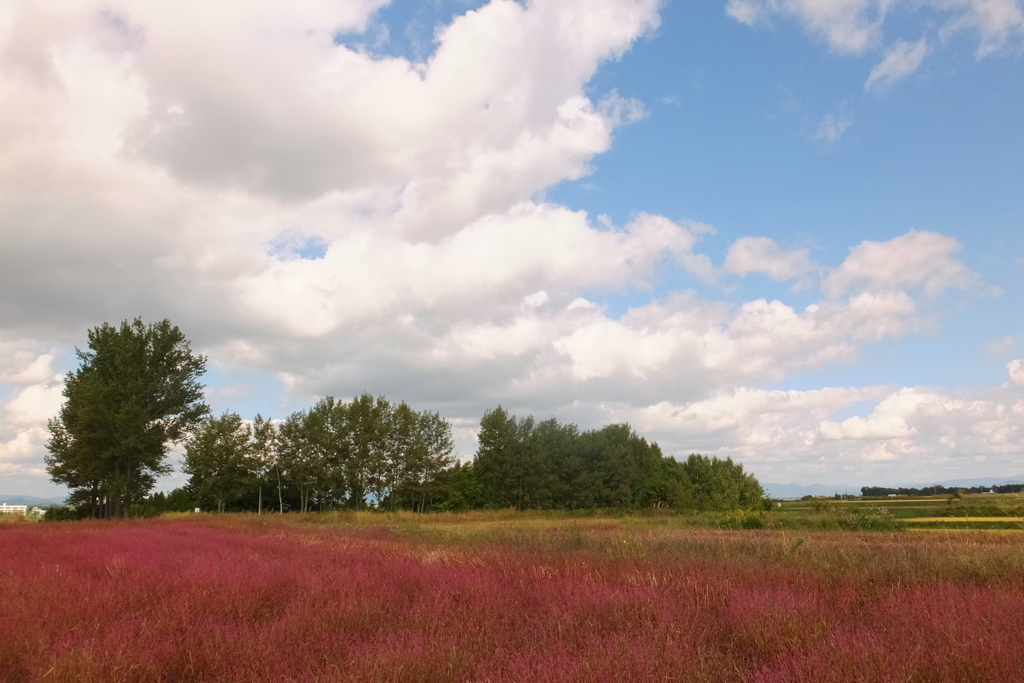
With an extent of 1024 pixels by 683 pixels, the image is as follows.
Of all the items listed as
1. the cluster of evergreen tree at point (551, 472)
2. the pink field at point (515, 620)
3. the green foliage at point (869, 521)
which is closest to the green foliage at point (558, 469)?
the cluster of evergreen tree at point (551, 472)

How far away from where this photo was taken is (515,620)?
7246 mm

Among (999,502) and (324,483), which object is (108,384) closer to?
(324,483)

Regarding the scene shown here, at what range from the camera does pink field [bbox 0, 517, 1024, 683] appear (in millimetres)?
5281

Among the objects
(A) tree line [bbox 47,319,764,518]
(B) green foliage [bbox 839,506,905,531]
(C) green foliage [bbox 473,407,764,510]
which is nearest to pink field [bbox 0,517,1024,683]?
(B) green foliage [bbox 839,506,905,531]

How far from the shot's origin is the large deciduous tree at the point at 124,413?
116 feet

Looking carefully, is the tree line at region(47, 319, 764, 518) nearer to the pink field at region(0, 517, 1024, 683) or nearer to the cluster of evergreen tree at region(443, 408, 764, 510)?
the cluster of evergreen tree at region(443, 408, 764, 510)

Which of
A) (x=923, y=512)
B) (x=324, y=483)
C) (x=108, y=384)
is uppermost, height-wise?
(x=108, y=384)

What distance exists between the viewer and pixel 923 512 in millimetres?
45250

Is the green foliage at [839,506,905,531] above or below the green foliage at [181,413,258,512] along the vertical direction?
below

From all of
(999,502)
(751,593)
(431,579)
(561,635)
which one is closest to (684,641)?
(561,635)

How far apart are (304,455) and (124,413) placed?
2221 cm

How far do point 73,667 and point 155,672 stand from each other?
2.20 feet

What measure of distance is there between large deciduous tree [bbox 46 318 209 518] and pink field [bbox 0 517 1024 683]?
28.5m

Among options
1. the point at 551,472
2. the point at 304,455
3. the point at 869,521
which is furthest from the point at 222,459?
the point at 869,521
